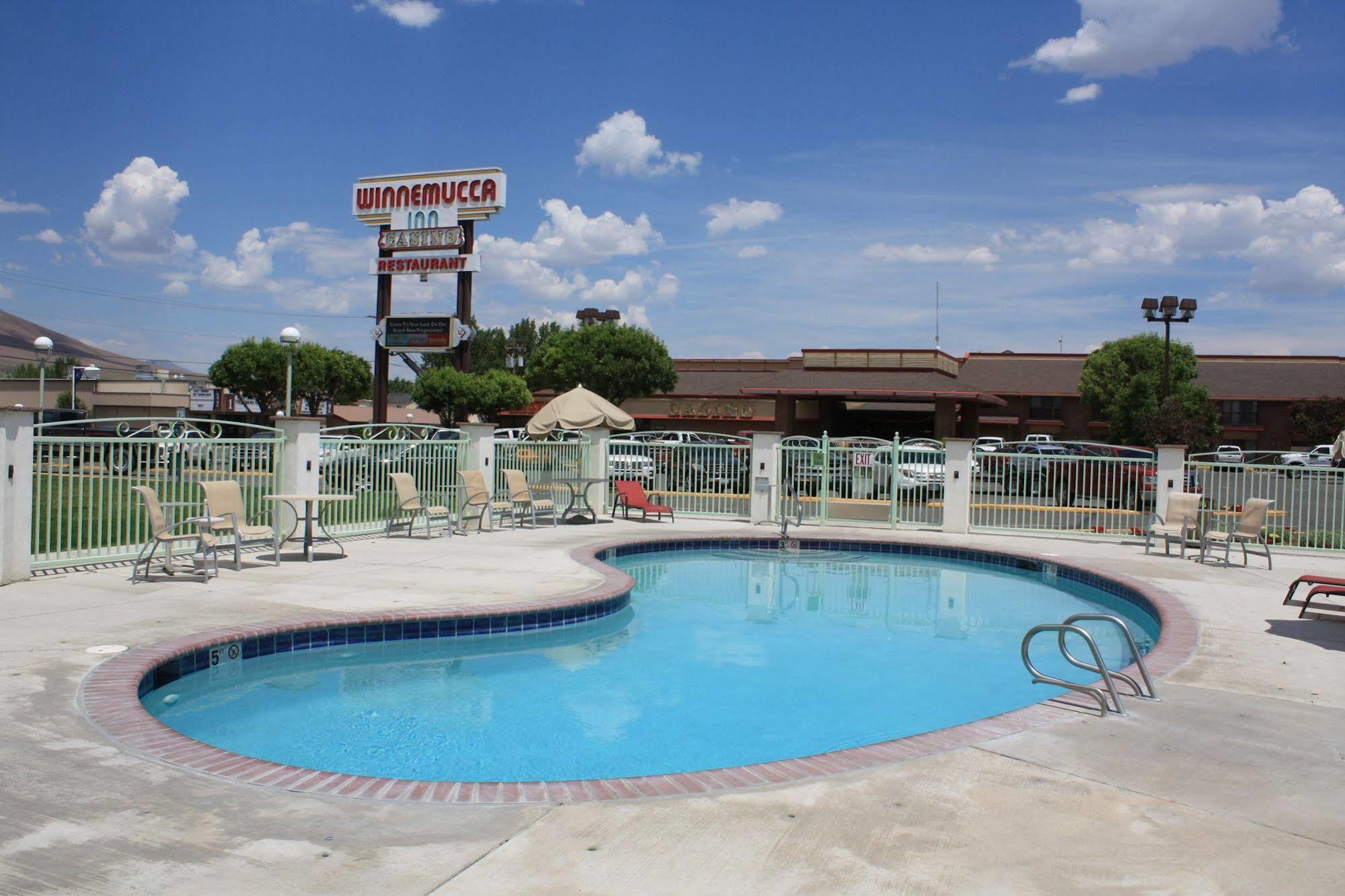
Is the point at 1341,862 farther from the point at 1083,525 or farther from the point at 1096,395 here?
the point at 1096,395

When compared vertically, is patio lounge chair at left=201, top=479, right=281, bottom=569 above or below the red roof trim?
below

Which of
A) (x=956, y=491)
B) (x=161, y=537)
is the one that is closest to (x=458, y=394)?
(x=956, y=491)

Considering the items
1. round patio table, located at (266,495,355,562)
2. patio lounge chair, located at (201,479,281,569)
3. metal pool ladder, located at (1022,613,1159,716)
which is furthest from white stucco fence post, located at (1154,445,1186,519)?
patio lounge chair, located at (201,479,281,569)

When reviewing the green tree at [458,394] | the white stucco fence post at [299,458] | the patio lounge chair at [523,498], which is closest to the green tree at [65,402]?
the green tree at [458,394]

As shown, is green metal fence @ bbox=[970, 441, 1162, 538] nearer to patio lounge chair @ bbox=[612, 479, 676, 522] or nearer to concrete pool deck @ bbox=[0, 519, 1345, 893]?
patio lounge chair @ bbox=[612, 479, 676, 522]

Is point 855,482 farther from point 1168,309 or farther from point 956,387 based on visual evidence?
point 956,387

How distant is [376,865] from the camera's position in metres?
3.72

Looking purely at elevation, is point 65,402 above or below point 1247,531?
above

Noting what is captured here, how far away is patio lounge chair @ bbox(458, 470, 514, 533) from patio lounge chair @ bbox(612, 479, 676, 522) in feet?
9.20

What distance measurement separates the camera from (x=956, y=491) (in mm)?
17062

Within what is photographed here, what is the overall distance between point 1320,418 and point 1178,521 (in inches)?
1468

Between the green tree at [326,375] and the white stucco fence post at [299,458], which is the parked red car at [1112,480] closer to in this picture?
the white stucco fence post at [299,458]

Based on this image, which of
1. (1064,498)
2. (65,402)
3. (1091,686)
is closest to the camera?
(1091,686)

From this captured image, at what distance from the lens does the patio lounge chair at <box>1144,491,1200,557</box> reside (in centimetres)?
1409
